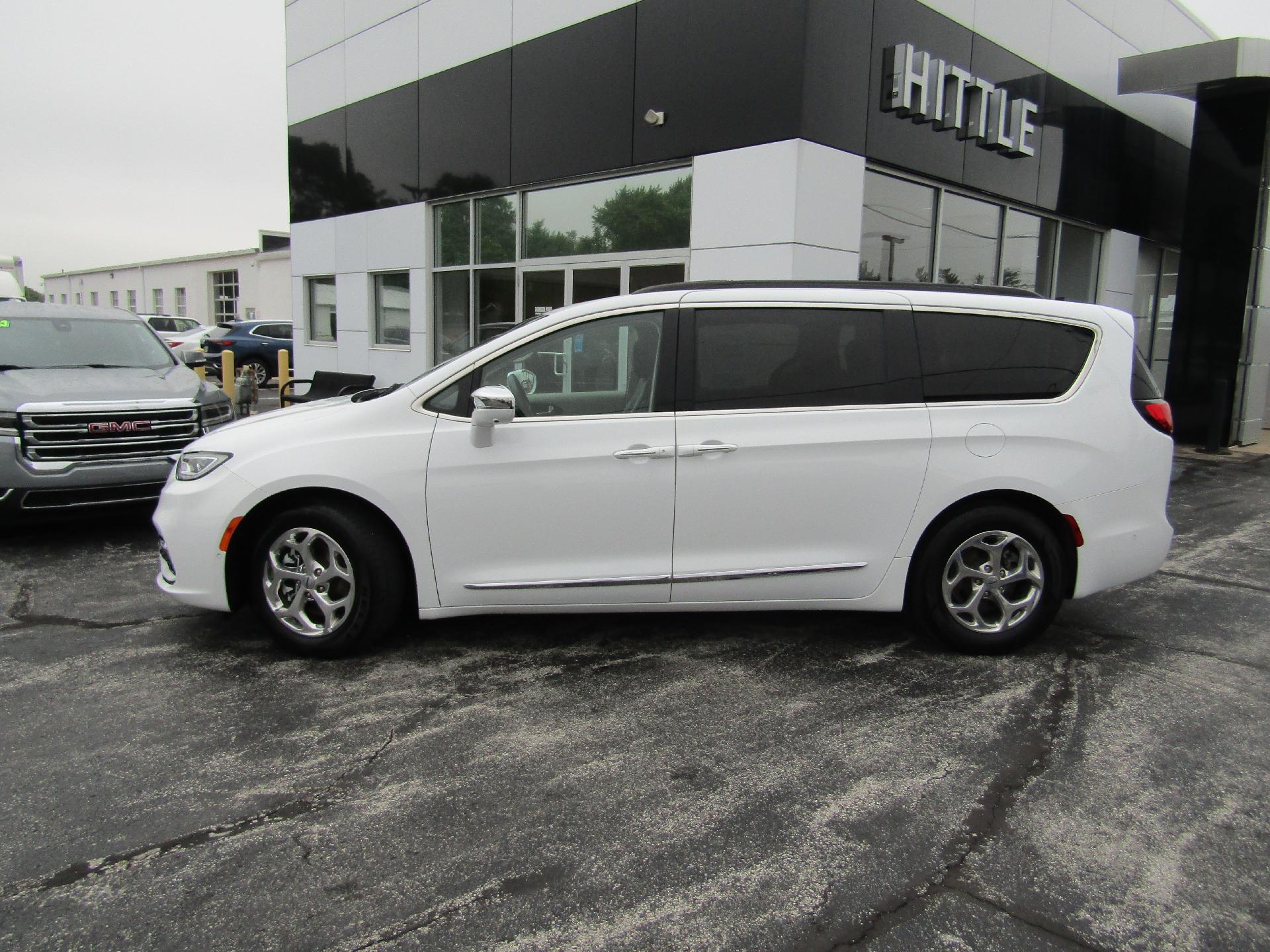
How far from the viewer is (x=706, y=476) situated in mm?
4145

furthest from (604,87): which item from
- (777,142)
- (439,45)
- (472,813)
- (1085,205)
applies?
(472,813)

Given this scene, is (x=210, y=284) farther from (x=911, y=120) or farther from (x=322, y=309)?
(x=911, y=120)

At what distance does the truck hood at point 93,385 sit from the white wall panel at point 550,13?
6.41 metres

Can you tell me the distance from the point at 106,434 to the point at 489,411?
13.2 ft

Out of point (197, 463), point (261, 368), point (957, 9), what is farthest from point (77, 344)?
point (261, 368)

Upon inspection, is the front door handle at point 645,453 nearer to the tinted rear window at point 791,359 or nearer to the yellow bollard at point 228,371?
the tinted rear window at point 791,359

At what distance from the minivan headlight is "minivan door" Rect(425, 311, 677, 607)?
3.49ft

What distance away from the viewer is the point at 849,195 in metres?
9.41

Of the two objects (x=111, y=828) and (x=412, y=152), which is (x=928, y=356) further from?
(x=412, y=152)

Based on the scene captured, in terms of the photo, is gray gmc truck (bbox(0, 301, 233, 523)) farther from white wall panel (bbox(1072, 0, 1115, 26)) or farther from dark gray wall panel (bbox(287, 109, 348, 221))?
white wall panel (bbox(1072, 0, 1115, 26))

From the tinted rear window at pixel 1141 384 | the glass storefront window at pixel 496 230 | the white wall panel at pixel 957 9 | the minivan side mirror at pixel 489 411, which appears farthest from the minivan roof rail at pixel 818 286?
the glass storefront window at pixel 496 230

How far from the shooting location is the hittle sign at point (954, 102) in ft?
31.1

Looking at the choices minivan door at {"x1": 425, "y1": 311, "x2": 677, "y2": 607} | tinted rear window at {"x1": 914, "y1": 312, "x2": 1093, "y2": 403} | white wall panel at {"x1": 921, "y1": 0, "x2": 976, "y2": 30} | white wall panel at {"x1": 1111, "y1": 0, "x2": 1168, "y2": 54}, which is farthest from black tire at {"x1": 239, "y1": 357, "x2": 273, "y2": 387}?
tinted rear window at {"x1": 914, "y1": 312, "x2": 1093, "y2": 403}

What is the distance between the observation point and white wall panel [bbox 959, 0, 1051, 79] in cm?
1066
